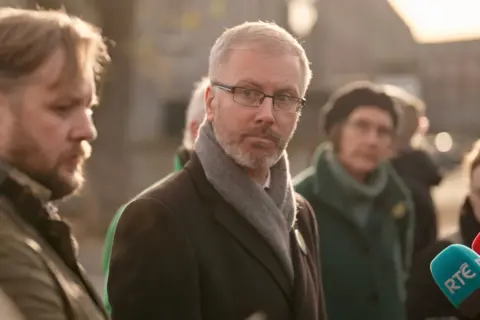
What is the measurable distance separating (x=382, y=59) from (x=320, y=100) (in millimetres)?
18926

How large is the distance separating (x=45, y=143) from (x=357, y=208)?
2173 millimetres

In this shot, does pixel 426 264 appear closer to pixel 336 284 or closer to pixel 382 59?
pixel 336 284

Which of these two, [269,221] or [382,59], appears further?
[382,59]

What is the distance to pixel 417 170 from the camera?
4641 millimetres

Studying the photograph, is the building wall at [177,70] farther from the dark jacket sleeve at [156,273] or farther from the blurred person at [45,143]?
the blurred person at [45,143]

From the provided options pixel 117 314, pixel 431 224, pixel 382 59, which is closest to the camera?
pixel 117 314

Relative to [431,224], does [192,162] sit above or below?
above

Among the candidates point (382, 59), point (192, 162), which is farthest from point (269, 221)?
point (382, 59)

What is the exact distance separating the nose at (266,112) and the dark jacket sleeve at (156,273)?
349mm

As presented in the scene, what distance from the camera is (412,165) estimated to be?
4.63 metres

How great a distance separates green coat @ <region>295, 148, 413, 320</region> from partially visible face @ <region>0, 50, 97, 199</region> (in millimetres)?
1929

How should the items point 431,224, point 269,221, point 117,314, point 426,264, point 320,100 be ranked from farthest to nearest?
point 320,100 → point 431,224 → point 426,264 → point 269,221 → point 117,314

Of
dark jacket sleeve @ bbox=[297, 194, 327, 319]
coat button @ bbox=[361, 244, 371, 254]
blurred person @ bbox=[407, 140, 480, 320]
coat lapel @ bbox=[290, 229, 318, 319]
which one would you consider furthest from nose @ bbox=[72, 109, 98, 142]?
coat button @ bbox=[361, 244, 371, 254]

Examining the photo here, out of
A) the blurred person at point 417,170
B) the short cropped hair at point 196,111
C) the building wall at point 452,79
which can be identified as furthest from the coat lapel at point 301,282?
the building wall at point 452,79
